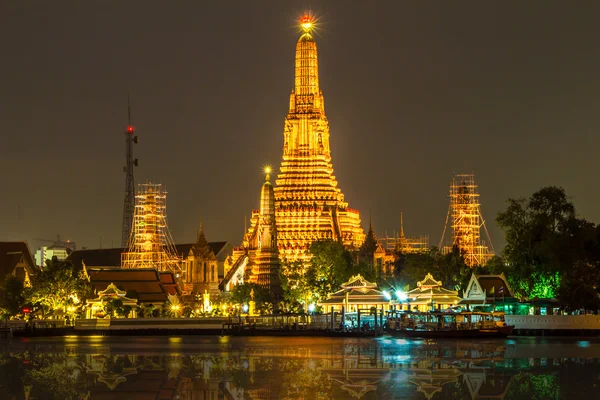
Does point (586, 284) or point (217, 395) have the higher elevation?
point (586, 284)

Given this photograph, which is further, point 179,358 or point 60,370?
point 179,358

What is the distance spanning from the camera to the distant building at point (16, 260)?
122 m

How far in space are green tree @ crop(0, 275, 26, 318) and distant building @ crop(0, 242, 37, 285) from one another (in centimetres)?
1458

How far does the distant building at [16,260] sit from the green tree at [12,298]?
47.8ft

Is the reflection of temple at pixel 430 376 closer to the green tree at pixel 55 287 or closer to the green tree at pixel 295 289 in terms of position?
the green tree at pixel 55 287

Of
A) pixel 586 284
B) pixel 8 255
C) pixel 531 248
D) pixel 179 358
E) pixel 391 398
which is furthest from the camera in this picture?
pixel 8 255

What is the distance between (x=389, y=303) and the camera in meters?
101

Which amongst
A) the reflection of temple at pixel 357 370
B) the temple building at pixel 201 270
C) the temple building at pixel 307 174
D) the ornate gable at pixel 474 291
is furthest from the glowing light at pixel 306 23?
the reflection of temple at pixel 357 370

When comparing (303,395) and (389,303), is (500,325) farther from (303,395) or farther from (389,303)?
(303,395)

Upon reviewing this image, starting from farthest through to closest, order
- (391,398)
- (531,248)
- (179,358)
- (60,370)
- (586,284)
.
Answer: (531,248), (586,284), (179,358), (60,370), (391,398)

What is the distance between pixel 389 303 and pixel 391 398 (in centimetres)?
5949

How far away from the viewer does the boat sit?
82.3 meters

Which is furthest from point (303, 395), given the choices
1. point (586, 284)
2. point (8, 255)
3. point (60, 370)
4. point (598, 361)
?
point (8, 255)

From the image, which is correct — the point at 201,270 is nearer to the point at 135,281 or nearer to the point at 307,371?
the point at 135,281
